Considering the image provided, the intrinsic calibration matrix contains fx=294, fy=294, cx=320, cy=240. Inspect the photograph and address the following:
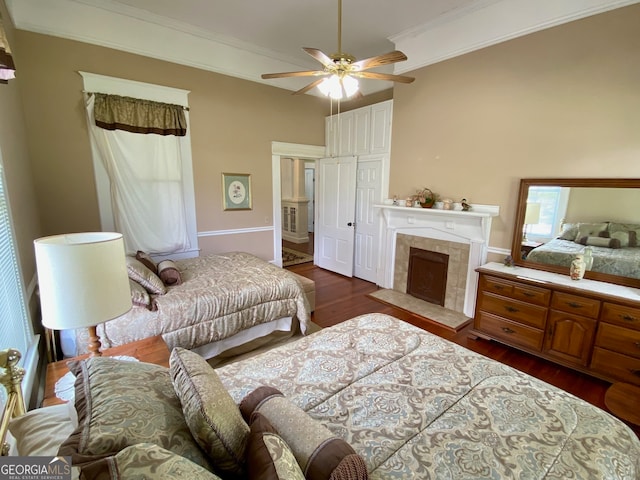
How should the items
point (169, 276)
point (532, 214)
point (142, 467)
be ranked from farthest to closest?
point (532, 214), point (169, 276), point (142, 467)

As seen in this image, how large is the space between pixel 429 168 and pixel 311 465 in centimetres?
372

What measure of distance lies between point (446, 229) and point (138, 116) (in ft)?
13.1

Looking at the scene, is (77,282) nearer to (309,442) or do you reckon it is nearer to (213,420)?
(213,420)

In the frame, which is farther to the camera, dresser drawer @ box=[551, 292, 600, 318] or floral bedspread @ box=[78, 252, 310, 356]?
dresser drawer @ box=[551, 292, 600, 318]

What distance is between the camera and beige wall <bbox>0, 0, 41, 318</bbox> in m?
1.95

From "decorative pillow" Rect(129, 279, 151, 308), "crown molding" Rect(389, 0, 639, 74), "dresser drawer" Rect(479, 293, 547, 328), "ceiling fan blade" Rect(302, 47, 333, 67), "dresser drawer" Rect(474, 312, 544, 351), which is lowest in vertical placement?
"dresser drawer" Rect(474, 312, 544, 351)

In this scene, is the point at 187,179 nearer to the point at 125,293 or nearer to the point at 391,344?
the point at 125,293

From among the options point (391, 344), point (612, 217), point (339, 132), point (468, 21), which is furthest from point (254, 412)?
point (339, 132)

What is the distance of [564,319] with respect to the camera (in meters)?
2.55

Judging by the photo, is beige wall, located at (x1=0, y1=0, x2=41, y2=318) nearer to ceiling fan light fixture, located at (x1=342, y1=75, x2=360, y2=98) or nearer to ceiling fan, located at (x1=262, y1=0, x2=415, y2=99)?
ceiling fan, located at (x1=262, y1=0, x2=415, y2=99)

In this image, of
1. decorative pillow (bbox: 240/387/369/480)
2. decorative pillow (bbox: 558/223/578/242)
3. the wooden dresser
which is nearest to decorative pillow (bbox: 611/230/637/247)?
decorative pillow (bbox: 558/223/578/242)

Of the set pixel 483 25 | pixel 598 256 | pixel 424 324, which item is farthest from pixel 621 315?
pixel 483 25

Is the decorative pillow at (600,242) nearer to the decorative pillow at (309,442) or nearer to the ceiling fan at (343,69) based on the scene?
the ceiling fan at (343,69)

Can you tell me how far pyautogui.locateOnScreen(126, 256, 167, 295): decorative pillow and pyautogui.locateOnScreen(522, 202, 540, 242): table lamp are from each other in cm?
358
